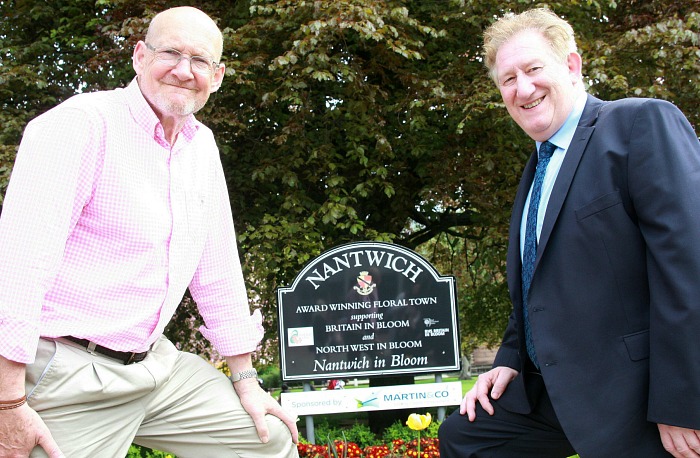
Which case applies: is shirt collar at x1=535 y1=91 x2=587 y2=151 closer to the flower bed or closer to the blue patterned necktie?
the blue patterned necktie

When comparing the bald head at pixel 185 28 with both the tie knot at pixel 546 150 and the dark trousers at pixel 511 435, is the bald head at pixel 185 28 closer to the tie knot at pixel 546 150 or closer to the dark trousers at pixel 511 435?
the tie knot at pixel 546 150

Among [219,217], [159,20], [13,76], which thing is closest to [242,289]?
[219,217]

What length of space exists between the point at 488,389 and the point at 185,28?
1.96 meters

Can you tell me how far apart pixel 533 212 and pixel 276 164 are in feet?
17.6

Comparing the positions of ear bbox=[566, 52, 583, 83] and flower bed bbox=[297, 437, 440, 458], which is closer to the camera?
ear bbox=[566, 52, 583, 83]

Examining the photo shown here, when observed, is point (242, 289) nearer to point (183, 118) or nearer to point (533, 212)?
point (183, 118)

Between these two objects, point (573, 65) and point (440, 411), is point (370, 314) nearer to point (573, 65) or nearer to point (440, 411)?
point (440, 411)

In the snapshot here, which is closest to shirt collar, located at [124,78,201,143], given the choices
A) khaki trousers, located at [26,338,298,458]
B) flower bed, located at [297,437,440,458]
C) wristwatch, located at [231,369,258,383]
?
khaki trousers, located at [26,338,298,458]

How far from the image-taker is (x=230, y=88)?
318 inches

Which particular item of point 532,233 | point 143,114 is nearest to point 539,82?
point 532,233

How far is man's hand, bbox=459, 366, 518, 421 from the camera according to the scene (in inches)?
118

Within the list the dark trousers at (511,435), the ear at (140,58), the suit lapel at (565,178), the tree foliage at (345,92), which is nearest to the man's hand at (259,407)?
the dark trousers at (511,435)

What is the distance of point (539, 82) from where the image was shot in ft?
9.28

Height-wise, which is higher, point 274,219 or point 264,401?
point 274,219
